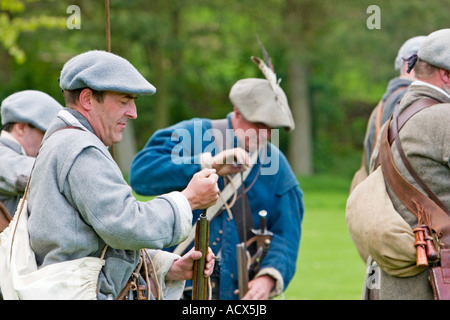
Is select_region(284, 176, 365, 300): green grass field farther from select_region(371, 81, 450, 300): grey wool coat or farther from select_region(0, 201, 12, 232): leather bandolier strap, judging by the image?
select_region(0, 201, 12, 232): leather bandolier strap

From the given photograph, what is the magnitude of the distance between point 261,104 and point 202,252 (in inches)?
73.7

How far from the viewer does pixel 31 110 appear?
5.40 metres

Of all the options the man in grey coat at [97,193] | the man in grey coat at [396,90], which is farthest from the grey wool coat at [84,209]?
the man in grey coat at [396,90]

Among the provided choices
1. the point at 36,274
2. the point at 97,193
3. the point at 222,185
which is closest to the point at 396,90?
the point at 222,185

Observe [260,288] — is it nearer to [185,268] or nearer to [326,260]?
[185,268]

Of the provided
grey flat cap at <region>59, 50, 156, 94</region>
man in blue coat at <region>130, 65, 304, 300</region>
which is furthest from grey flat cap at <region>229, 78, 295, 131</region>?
grey flat cap at <region>59, 50, 156, 94</region>

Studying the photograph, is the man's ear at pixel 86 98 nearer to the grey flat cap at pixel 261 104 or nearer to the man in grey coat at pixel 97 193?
the man in grey coat at pixel 97 193

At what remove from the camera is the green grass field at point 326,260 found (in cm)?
954

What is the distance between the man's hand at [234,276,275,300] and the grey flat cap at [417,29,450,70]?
2.04 metres

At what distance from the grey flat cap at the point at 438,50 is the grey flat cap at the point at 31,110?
247cm

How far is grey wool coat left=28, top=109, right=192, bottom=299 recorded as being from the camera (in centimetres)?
340

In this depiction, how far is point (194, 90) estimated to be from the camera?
107 ft
